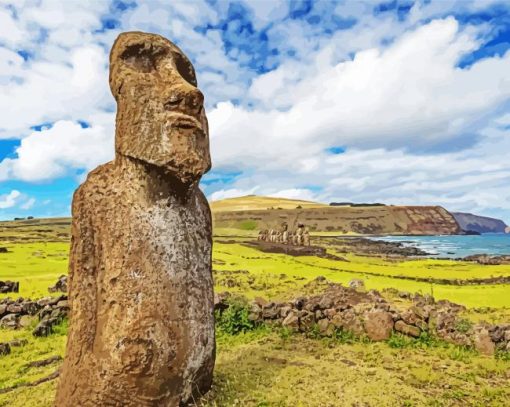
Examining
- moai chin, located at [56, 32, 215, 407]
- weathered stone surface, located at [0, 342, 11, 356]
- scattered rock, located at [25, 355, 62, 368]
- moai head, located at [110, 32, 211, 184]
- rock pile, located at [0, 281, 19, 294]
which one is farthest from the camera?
rock pile, located at [0, 281, 19, 294]

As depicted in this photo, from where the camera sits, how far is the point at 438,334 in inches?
384

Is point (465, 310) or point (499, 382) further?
point (465, 310)

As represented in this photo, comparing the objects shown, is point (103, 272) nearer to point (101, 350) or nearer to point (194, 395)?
point (101, 350)

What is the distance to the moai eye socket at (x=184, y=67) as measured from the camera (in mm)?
6801

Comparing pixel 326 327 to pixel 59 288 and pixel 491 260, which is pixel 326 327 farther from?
pixel 491 260

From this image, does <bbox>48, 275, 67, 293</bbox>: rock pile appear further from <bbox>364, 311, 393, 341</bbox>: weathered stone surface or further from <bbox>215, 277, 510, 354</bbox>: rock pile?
<bbox>364, 311, 393, 341</bbox>: weathered stone surface

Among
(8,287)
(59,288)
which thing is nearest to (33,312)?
(59,288)

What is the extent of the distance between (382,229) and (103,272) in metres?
190

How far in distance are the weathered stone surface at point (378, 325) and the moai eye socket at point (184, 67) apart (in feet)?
20.0

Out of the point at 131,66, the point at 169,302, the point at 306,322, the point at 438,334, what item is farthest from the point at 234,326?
the point at 131,66

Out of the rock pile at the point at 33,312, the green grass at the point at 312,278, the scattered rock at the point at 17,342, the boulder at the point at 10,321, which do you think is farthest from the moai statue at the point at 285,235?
the scattered rock at the point at 17,342

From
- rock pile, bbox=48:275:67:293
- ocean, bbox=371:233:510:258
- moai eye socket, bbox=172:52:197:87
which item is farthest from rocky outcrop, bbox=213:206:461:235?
moai eye socket, bbox=172:52:197:87

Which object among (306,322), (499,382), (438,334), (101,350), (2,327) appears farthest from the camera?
(2,327)

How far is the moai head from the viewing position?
5836mm
